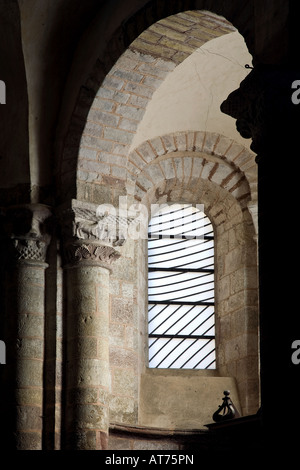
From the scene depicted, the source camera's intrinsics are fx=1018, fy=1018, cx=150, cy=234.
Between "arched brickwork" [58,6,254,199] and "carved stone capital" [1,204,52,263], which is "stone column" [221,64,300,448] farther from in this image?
"carved stone capital" [1,204,52,263]

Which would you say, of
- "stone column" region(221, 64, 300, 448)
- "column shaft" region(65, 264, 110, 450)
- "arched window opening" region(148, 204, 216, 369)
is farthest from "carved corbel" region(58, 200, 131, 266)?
"stone column" region(221, 64, 300, 448)

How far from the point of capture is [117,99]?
8805 mm

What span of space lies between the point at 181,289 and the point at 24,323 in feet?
8.48

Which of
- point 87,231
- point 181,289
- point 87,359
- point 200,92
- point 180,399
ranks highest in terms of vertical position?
point 200,92

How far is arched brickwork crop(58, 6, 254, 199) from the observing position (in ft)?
27.7

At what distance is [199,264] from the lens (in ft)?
35.9

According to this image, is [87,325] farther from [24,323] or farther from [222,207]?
[222,207]

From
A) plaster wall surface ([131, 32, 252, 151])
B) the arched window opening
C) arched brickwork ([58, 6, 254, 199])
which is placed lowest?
the arched window opening

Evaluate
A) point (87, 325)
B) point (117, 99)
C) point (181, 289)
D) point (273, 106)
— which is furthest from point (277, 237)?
point (181, 289)

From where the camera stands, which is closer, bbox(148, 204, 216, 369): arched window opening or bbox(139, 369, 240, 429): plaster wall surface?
bbox(139, 369, 240, 429): plaster wall surface

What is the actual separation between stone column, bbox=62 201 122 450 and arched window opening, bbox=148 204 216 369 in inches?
71.3

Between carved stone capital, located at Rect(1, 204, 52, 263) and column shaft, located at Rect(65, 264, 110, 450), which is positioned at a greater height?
carved stone capital, located at Rect(1, 204, 52, 263)
